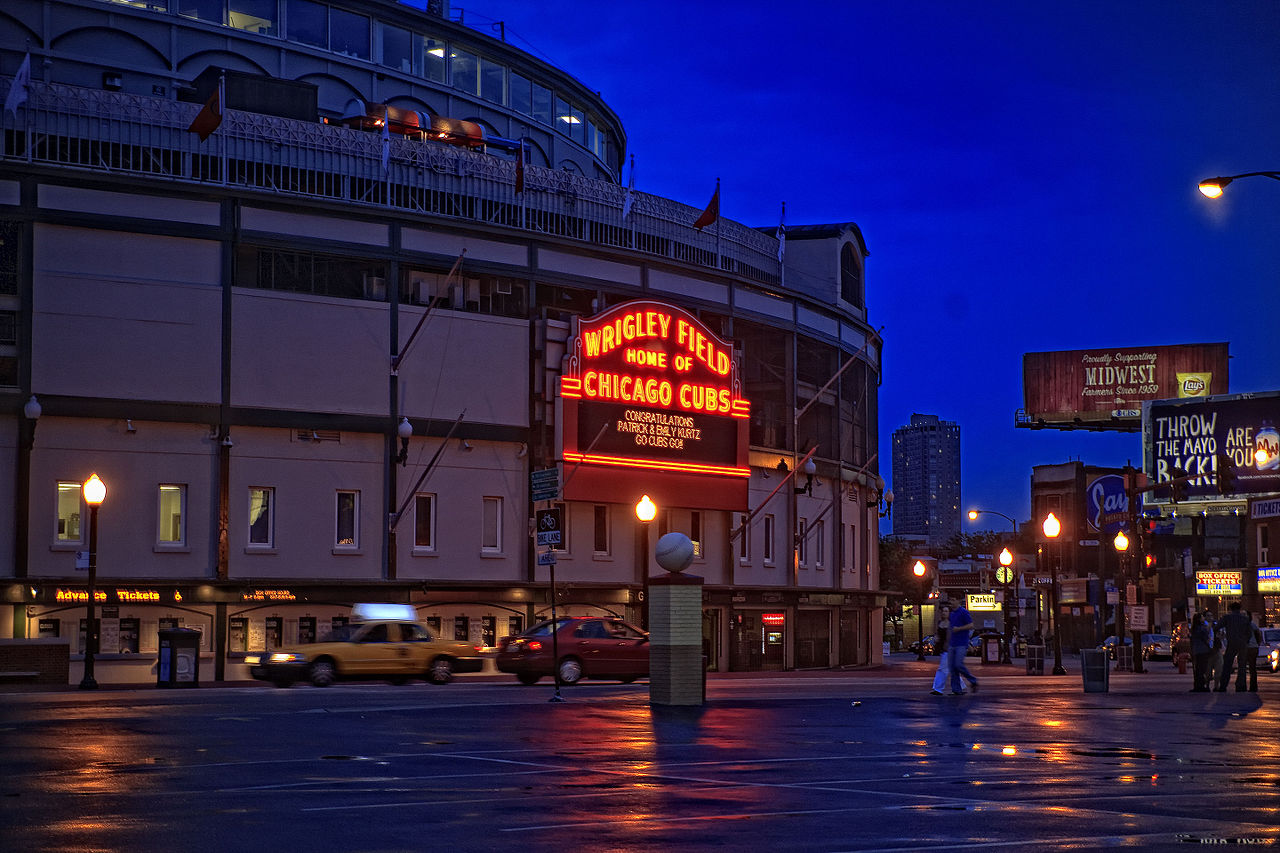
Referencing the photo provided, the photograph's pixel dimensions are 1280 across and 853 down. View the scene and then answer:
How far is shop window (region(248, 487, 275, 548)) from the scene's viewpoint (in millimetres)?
49938

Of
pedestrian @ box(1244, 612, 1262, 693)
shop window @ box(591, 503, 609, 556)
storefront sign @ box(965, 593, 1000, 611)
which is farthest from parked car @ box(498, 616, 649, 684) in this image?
storefront sign @ box(965, 593, 1000, 611)

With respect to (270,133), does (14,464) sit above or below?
below

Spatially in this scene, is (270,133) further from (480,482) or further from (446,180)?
(480,482)

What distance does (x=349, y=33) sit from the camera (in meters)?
63.4

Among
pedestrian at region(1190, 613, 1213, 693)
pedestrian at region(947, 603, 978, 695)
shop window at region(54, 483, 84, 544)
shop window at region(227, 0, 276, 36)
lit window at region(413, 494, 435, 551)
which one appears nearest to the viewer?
pedestrian at region(947, 603, 978, 695)

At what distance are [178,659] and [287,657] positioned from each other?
3.34m

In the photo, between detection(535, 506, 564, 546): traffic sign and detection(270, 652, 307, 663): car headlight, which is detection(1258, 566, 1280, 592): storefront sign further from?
detection(535, 506, 564, 546): traffic sign

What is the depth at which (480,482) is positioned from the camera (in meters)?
54.5

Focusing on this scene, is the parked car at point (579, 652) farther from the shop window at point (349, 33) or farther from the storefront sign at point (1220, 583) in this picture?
the storefront sign at point (1220, 583)

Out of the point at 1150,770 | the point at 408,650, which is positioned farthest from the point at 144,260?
the point at 1150,770

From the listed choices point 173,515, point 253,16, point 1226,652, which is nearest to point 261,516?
point 173,515

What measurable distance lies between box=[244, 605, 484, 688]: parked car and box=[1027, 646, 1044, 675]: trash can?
1812 cm

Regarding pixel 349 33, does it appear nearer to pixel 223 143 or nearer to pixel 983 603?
pixel 223 143

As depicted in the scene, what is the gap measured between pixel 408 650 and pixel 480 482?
1631 cm
